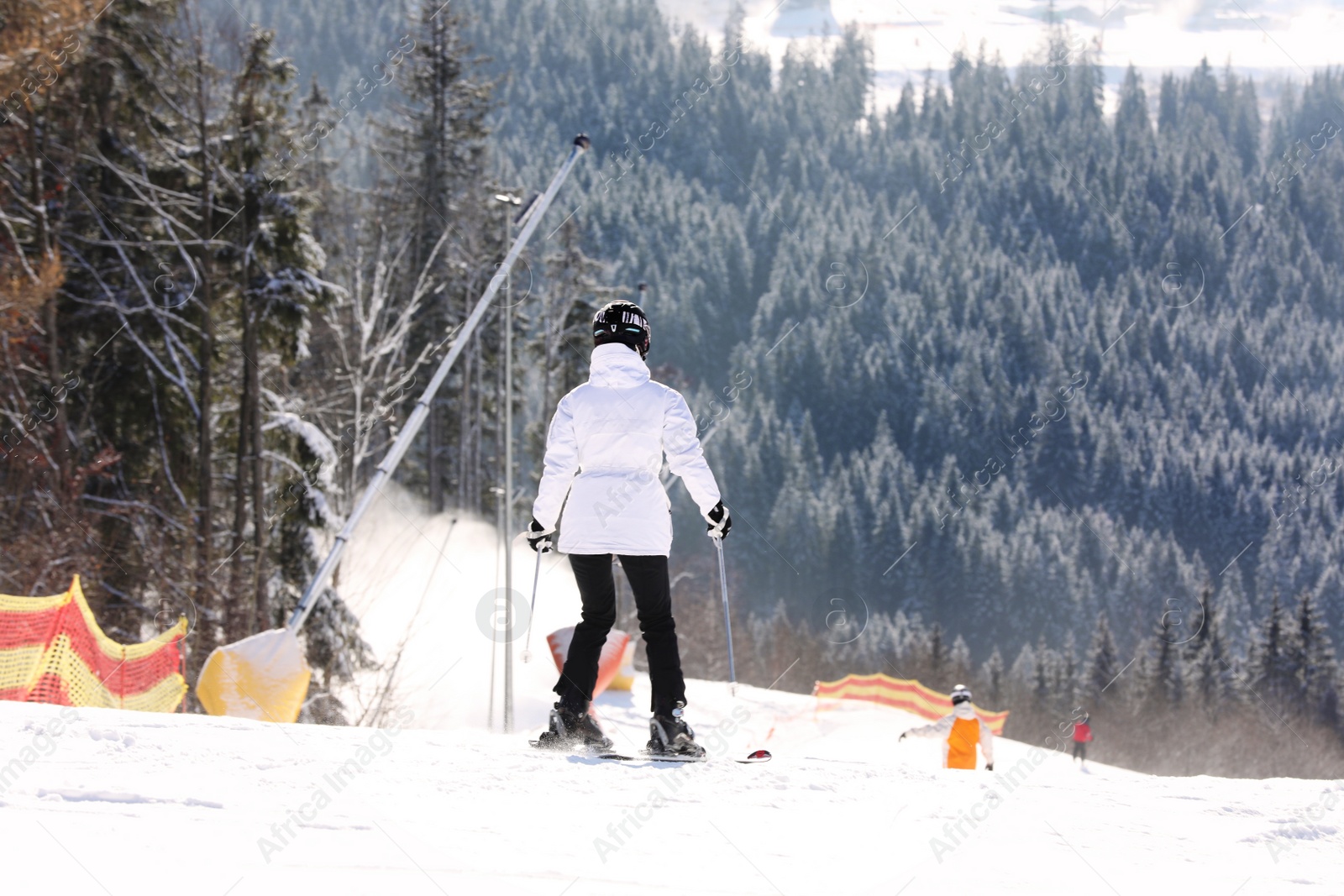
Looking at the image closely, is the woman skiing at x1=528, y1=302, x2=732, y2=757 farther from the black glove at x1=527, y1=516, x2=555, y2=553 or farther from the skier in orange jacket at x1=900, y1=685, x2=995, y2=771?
the skier in orange jacket at x1=900, y1=685, x2=995, y2=771

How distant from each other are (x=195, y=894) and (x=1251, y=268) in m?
222

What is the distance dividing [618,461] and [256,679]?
206 inches

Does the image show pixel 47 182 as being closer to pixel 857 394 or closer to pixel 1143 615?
pixel 1143 615

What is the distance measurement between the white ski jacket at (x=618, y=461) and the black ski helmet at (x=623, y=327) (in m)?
0.05

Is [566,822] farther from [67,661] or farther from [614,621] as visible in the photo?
[67,661]

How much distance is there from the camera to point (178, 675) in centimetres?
1148

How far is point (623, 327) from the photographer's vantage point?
5.46 meters

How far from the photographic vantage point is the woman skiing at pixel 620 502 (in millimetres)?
5340

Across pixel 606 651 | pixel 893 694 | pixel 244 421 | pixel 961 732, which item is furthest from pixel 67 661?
pixel 893 694

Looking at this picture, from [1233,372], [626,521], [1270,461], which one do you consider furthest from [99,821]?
[1233,372]

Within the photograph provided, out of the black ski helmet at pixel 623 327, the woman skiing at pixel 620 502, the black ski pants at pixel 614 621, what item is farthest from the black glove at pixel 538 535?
the black ski helmet at pixel 623 327

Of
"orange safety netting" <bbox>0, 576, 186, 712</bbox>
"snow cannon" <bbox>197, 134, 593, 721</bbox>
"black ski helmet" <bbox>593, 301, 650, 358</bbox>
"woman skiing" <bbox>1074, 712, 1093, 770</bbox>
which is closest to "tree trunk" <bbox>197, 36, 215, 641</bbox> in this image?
"orange safety netting" <bbox>0, 576, 186, 712</bbox>

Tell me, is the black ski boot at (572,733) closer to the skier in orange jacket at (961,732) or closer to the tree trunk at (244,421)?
the skier in orange jacket at (961,732)

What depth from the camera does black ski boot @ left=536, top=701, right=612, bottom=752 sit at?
5.39 m
